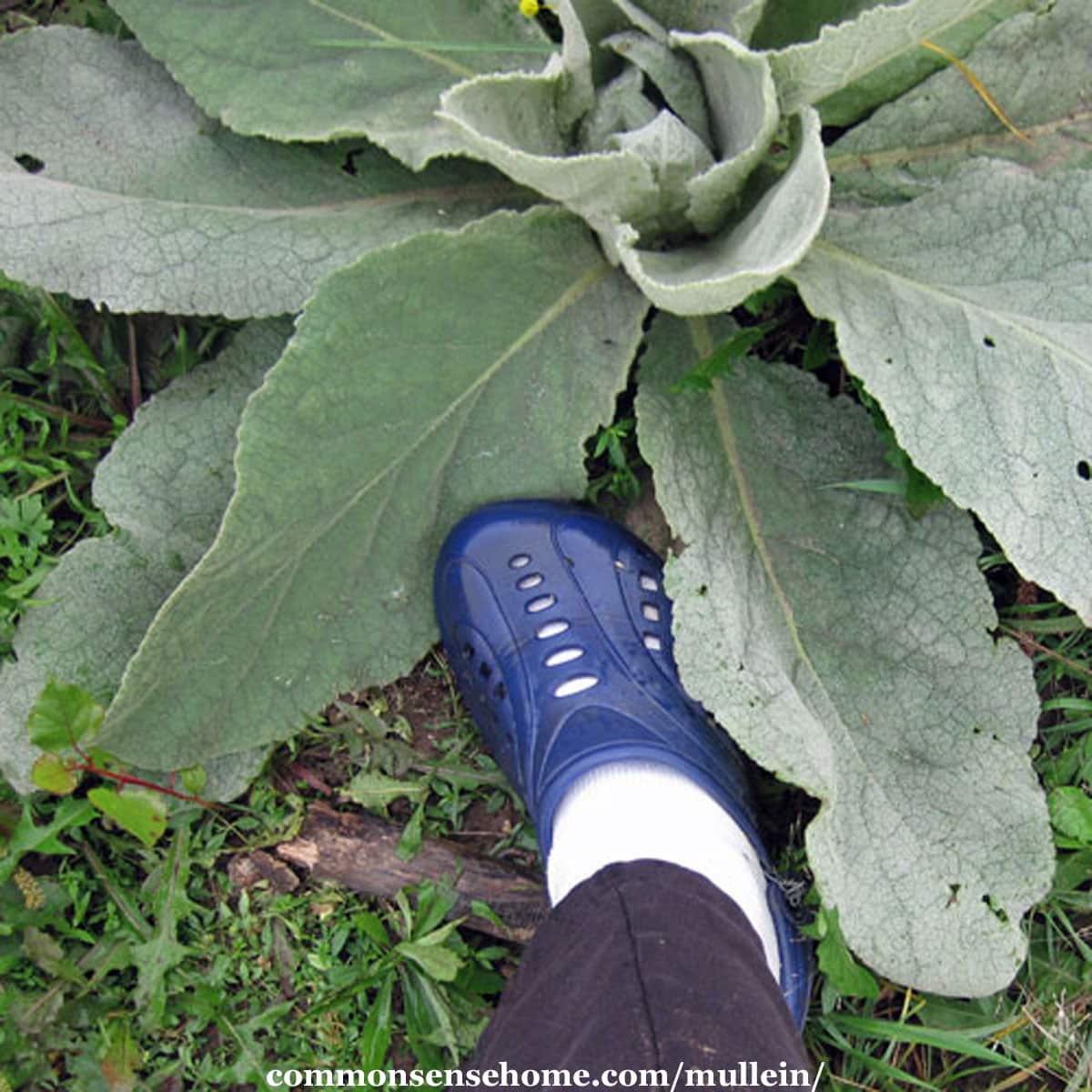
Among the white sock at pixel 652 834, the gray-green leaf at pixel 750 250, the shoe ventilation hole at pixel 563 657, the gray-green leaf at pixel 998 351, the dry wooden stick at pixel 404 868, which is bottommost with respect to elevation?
the dry wooden stick at pixel 404 868

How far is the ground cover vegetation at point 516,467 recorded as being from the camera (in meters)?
1.71

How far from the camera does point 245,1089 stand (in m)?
2.11

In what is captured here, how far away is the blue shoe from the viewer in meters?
1.99

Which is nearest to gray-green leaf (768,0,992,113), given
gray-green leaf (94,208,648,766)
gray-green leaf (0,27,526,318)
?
gray-green leaf (94,208,648,766)

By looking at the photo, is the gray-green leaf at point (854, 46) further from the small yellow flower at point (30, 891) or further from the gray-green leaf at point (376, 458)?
the small yellow flower at point (30, 891)

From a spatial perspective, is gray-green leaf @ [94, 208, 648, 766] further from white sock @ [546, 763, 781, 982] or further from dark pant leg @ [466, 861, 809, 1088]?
dark pant leg @ [466, 861, 809, 1088]

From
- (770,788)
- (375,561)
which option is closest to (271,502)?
(375,561)

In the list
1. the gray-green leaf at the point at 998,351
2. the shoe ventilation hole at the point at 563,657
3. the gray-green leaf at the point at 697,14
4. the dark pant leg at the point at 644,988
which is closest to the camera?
the dark pant leg at the point at 644,988

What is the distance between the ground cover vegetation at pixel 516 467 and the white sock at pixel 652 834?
12cm

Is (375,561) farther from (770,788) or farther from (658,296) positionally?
(770,788)

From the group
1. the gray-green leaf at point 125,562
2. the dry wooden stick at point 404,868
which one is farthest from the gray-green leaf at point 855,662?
the gray-green leaf at point 125,562

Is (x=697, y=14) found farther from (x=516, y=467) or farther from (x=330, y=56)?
(x=516, y=467)

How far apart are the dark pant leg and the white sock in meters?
0.11

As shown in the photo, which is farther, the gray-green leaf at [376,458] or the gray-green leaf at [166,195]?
the gray-green leaf at [166,195]
